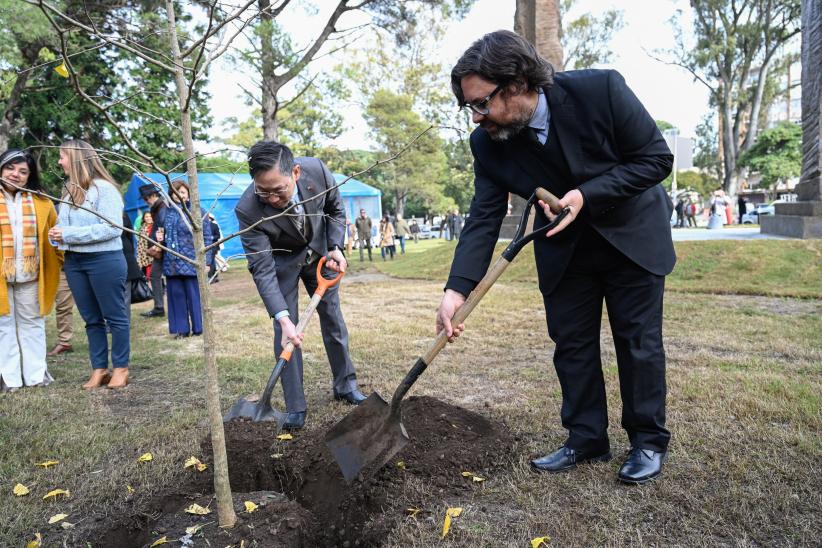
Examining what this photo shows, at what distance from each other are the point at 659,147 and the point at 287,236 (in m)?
2.12

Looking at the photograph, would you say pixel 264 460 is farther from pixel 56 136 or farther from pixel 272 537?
pixel 56 136

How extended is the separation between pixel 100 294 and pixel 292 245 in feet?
6.28

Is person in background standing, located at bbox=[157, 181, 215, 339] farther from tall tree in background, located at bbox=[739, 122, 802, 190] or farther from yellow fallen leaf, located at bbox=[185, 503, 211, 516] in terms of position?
tall tree in background, located at bbox=[739, 122, 802, 190]

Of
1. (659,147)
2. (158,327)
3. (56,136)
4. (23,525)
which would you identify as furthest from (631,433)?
(56,136)

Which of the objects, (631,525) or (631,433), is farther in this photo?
(631,433)

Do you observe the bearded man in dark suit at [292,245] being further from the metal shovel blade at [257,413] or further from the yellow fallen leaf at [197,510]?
the yellow fallen leaf at [197,510]

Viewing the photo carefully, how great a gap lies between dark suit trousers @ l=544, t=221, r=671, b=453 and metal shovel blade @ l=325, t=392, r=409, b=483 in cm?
84

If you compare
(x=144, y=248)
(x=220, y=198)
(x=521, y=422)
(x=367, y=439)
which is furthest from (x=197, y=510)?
(x=220, y=198)

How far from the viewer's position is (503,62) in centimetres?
213

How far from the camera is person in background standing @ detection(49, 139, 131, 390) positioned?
4.21 metres

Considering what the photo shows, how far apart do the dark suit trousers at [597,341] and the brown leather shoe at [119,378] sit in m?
3.54

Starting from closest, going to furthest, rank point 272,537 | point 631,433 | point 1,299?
point 272,537
point 631,433
point 1,299

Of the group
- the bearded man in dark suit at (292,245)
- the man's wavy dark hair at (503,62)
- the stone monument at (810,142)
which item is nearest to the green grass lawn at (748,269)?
the stone monument at (810,142)

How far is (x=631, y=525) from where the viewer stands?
7.21ft
